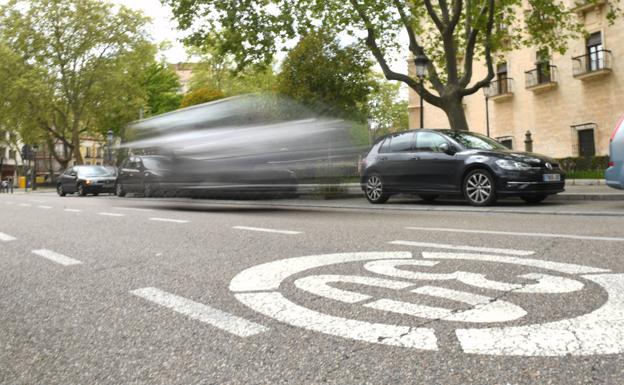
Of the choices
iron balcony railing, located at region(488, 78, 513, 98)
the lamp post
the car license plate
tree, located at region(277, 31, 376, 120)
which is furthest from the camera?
the lamp post

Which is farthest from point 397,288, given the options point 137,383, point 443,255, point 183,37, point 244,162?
point 183,37

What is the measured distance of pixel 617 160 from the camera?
9.27 metres

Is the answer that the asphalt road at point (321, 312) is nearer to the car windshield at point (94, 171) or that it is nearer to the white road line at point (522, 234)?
the white road line at point (522, 234)

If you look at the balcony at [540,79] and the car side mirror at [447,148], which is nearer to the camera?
the car side mirror at [447,148]

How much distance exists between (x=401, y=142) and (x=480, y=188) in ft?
7.47

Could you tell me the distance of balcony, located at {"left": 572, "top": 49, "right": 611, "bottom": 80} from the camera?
86.5 feet

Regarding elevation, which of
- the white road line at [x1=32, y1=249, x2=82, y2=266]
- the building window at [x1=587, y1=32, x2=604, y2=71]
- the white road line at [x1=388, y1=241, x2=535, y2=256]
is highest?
the building window at [x1=587, y1=32, x2=604, y2=71]

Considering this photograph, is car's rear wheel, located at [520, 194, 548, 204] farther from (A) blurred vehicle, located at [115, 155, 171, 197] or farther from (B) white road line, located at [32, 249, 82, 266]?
(B) white road line, located at [32, 249, 82, 266]

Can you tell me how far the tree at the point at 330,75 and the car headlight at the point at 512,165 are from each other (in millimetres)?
15418

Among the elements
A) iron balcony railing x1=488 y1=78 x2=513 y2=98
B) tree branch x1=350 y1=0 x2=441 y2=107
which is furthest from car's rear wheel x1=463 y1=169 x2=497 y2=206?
iron balcony railing x1=488 y1=78 x2=513 y2=98

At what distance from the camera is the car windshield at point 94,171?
2617cm

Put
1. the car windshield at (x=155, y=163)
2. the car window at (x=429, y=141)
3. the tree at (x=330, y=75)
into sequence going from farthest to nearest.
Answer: the tree at (x=330, y=75), the car windshield at (x=155, y=163), the car window at (x=429, y=141)

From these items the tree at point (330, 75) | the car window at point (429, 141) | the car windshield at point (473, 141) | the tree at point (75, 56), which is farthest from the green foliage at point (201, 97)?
the car windshield at point (473, 141)

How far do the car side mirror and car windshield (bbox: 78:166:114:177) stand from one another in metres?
19.1
